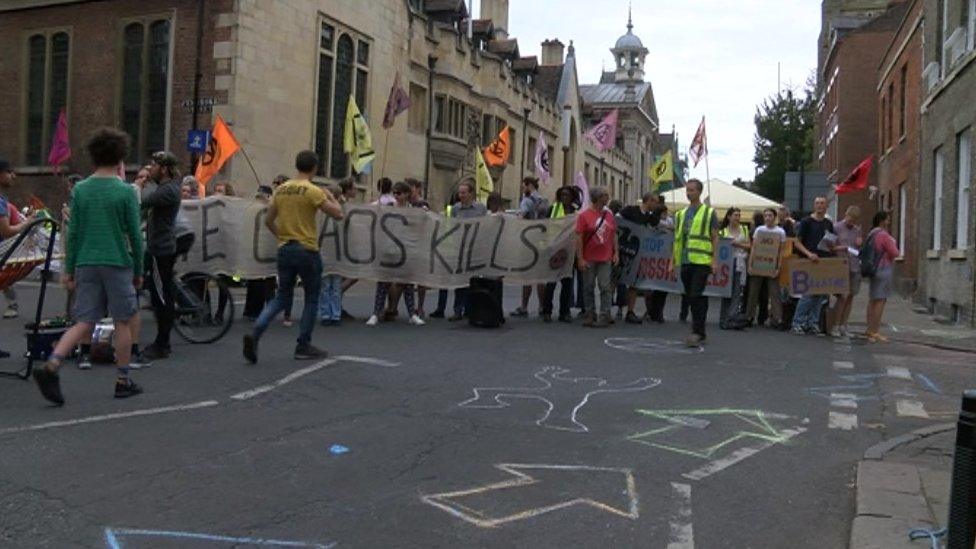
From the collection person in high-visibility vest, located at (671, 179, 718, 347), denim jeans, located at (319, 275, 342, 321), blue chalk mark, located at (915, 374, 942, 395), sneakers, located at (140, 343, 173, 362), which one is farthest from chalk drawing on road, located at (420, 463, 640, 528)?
denim jeans, located at (319, 275, 342, 321)

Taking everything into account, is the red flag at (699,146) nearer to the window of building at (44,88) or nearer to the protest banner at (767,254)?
the protest banner at (767,254)

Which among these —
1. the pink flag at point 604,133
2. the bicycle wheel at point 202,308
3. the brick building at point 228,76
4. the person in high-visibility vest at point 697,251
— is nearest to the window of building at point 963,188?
the person in high-visibility vest at point 697,251

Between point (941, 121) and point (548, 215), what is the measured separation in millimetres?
10261

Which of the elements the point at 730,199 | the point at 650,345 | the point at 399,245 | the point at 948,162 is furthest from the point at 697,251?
the point at 730,199

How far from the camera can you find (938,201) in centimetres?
1981

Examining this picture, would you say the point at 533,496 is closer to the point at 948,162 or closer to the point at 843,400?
the point at 843,400

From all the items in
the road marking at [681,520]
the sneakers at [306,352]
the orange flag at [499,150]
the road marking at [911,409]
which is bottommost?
the road marking at [681,520]

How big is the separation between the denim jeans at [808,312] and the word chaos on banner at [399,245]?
322cm

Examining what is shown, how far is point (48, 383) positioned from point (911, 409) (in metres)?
6.53

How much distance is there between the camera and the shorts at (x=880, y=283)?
12.5 meters

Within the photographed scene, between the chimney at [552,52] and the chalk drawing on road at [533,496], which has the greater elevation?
the chimney at [552,52]

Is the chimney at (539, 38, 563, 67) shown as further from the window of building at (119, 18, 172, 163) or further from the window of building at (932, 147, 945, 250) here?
the window of building at (932, 147, 945, 250)

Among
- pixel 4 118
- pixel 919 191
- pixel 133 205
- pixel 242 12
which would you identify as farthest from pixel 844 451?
pixel 4 118

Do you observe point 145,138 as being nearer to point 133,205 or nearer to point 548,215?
→ point 548,215
